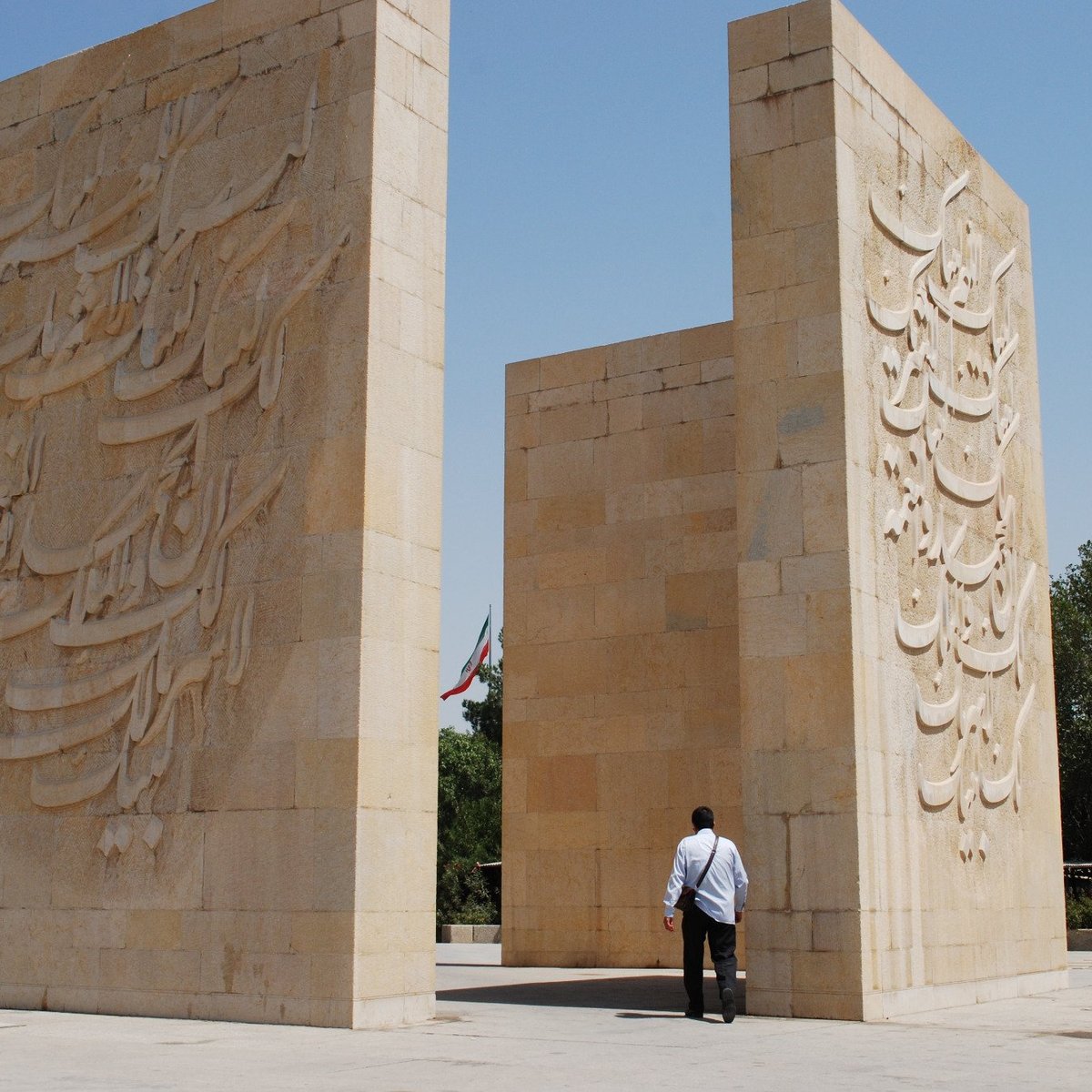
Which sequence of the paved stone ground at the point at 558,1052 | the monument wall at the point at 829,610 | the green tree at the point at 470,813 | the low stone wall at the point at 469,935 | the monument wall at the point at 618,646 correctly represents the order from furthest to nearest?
1. the green tree at the point at 470,813
2. the low stone wall at the point at 469,935
3. the monument wall at the point at 618,646
4. the monument wall at the point at 829,610
5. the paved stone ground at the point at 558,1052

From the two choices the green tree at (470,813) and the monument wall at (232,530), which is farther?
the green tree at (470,813)

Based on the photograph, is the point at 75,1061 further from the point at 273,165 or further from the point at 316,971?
the point at 273,165

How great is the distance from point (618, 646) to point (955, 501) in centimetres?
455

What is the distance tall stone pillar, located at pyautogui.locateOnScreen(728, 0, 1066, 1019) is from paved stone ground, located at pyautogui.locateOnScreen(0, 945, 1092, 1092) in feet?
2.24

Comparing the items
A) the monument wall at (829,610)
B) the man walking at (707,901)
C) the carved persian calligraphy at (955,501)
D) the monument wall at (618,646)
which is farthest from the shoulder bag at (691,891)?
the monument wall at (618,646)

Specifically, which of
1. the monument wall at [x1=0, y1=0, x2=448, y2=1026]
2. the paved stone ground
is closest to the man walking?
the paved stone ground

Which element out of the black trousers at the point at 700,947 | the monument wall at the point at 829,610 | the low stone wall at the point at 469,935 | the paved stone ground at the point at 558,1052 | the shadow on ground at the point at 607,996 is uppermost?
the monument wall at the point at 829,610

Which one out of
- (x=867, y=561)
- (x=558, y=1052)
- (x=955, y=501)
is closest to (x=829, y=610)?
(x=867, y=561)

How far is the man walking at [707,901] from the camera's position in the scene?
9.09m

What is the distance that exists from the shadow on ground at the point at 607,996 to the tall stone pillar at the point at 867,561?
2.65 feet

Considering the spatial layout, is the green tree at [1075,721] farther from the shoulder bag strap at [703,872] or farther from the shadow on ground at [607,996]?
the shoulder bag strap at [703,872]

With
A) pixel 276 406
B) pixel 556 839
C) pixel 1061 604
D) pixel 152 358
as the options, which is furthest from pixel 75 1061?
pixel 1061 604

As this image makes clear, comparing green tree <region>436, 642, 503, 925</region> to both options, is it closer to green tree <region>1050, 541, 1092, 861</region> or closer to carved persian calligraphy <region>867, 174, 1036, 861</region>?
green tree <region>1050, 541, 1092, 861</region>

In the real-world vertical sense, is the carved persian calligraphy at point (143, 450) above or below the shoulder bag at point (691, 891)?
above
